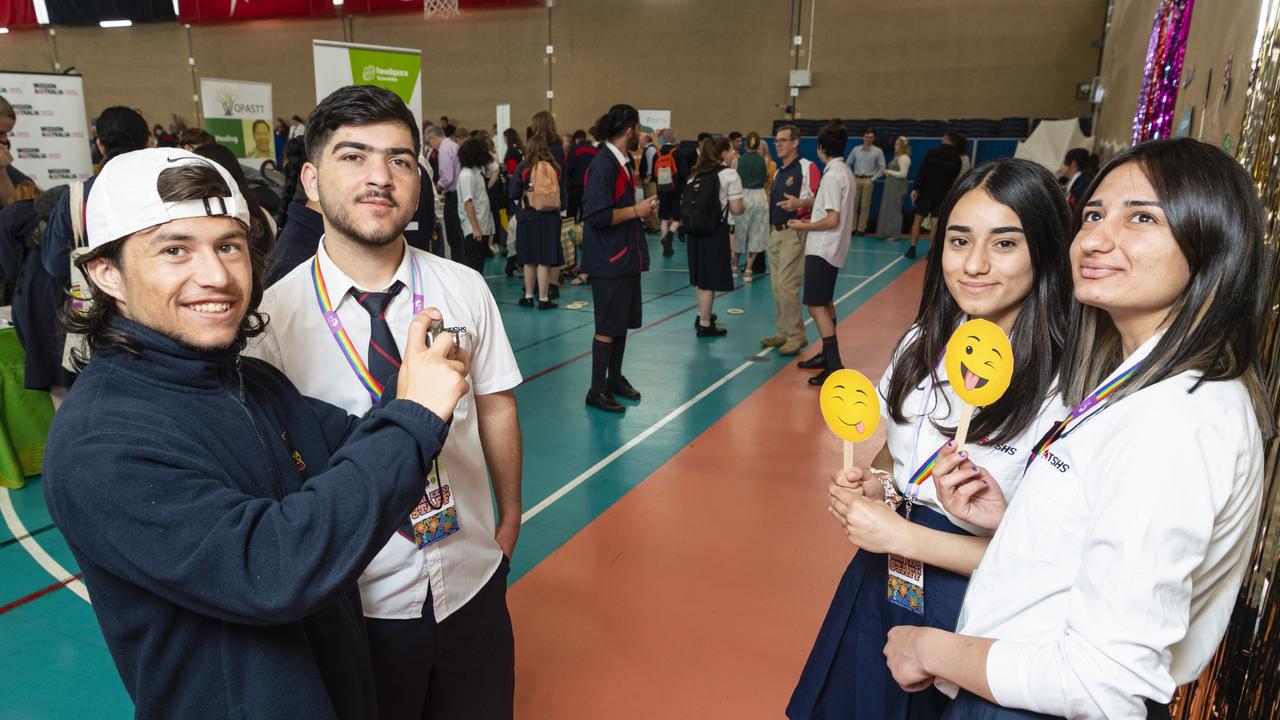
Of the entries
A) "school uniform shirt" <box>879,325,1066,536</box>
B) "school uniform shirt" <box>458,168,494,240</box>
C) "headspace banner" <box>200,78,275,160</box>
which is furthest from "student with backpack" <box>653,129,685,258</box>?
"school uniform shirt" <box>879,325,1066,536</box>

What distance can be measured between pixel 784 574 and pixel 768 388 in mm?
2680

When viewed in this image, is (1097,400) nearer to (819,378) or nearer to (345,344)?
(345,344)

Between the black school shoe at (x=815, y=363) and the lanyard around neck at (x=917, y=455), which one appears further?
the black school shoe at (x=815, y=363)

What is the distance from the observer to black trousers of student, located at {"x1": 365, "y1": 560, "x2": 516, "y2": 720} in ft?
5.32

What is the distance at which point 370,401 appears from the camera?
1.67 m

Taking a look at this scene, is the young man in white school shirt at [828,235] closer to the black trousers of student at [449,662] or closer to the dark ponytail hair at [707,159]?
the dark ponytail hair at [707,159]

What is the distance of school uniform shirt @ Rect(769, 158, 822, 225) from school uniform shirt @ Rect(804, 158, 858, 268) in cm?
55

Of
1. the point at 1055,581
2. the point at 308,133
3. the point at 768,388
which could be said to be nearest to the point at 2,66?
the point at 768,388

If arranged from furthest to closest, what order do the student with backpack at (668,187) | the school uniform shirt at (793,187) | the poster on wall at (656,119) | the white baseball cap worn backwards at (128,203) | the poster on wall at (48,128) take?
the poster on wall at (656,119), the student with backpack at (668,187), the school uniform shirt at (793,187), the poster on wall at (48,128), the white baseball cap worn backwards at (128,203)

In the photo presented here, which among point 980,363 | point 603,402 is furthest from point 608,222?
point 980,363

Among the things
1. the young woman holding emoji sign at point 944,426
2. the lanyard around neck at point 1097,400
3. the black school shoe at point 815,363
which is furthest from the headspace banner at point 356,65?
the lanyard around neck at point 1097,400

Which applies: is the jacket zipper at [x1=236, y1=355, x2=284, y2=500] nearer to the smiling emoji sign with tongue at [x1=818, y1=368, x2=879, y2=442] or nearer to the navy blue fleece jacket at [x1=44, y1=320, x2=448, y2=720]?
the navy blue fleece jacket at [x1=44, y1=320, x2=448, y2=720]

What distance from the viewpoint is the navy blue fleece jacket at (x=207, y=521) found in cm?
99

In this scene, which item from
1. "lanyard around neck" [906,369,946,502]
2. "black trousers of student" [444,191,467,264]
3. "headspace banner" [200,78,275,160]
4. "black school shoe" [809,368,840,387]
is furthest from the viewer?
"headspace banner" [200,78,275,160]
